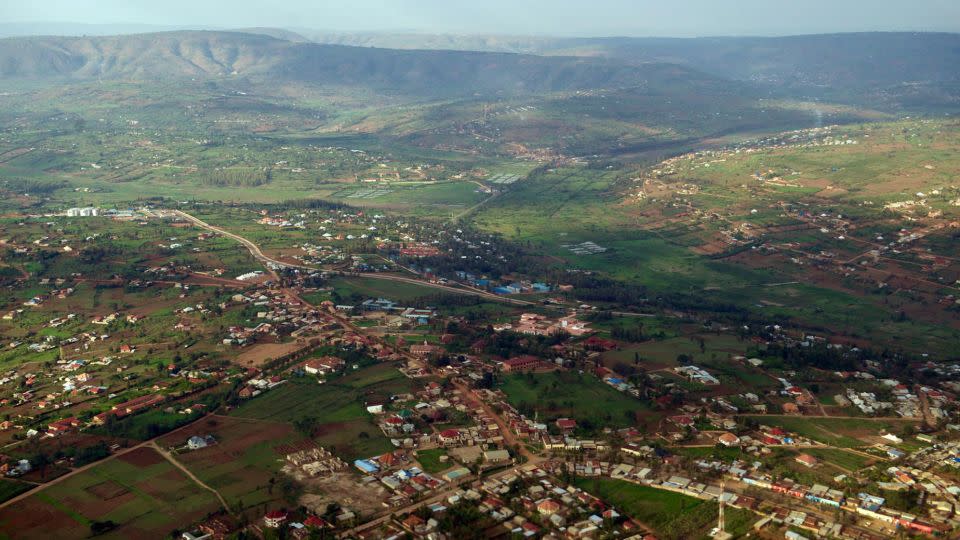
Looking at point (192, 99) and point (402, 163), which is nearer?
point (402, 163)

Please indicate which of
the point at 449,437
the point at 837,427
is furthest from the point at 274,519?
the point at 837,427

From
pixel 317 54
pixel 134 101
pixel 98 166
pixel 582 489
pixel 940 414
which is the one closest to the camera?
pixel 582 489

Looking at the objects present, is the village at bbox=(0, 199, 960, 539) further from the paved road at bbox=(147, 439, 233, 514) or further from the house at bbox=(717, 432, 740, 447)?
the paved road at bbox=(147, 439, 233, 514)

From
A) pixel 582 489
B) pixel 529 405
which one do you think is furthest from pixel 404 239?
pixel 582 489

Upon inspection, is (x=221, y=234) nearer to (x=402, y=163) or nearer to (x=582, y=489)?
(x=402, y=163)

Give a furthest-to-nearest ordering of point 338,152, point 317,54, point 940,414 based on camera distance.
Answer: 1. point 317,54
2. point 338,152
3. point 940,414

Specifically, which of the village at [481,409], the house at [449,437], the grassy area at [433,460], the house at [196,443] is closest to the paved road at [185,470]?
the village at [481,409]

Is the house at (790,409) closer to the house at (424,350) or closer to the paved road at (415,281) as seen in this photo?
the paved road at (415,281)

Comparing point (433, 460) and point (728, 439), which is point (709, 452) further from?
point (433, 460)
